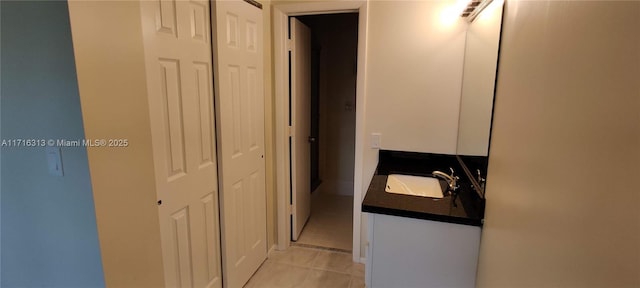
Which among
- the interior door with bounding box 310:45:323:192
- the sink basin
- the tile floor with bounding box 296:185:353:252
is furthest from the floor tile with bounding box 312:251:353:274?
the interior door with bounding box 310:45:323:192

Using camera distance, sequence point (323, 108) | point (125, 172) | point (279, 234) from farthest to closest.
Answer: point (323, 108), point (279, 234), point (125, 172)

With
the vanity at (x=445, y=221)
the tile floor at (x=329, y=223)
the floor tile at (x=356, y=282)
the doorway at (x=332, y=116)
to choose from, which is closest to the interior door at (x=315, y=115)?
the doorway at (x=332, y=116)

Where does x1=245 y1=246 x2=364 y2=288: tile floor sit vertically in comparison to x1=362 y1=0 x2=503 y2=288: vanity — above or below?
below

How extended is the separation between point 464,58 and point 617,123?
1727mm

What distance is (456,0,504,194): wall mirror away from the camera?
1.39 m

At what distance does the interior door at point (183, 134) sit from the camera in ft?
4.63

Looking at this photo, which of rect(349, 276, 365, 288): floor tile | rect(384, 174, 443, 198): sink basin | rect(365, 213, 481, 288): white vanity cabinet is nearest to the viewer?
rect(365, 213, 481, 288): white vanity cabinet

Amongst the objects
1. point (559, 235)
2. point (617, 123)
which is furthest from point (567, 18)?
point (559, 235)

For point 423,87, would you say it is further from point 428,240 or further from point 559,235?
point 559,235

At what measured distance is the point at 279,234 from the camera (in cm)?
276

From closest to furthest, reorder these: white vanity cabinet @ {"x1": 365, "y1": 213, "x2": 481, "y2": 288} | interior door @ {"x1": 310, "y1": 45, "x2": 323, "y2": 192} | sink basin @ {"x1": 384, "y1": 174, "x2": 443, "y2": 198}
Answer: white vanity cabinet @ {"x1": 365, "y1": 213, "x2": 481, "y2": 288} → sink basin @ {"x1": 384, "y1": 174, "x2": 443, "y2": 198} → interior door @ {"x1": 310, "y1": 45, "x2": 323, "y2": 192}

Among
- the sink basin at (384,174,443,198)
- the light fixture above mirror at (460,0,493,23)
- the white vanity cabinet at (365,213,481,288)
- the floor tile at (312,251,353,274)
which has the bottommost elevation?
the floor tile at (312,251,353,274)

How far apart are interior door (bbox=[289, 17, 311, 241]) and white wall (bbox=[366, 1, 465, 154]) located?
63cm

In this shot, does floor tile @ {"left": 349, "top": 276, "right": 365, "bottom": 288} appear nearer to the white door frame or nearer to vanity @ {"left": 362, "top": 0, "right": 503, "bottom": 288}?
the white door frame
